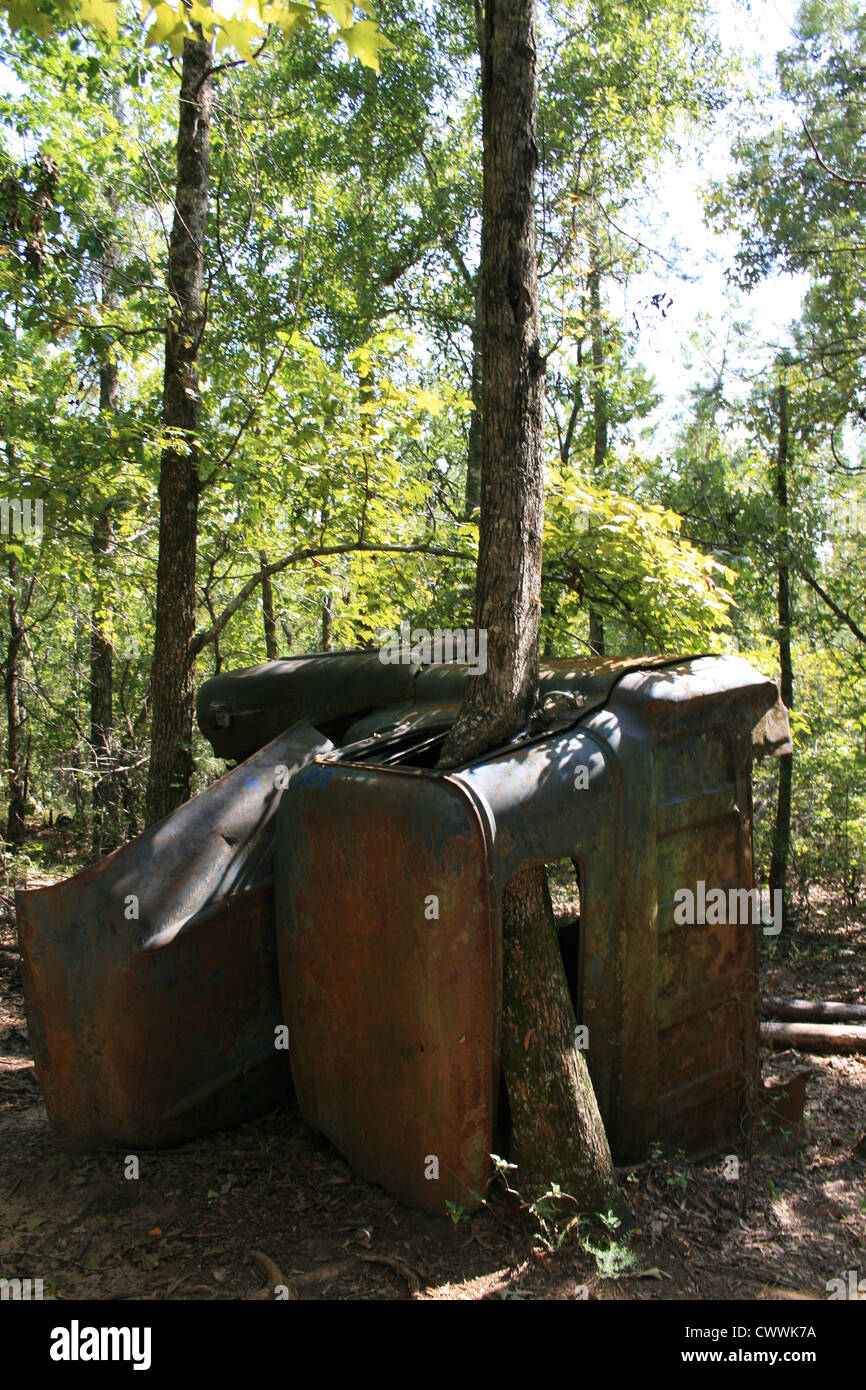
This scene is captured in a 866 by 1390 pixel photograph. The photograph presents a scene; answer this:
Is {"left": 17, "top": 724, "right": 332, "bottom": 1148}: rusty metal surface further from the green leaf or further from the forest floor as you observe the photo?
the green leaf

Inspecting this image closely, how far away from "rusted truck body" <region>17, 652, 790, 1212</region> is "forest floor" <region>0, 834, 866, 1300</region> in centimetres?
15

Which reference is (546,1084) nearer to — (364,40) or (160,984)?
(160,984)

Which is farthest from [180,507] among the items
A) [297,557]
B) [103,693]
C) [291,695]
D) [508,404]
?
[103,693]

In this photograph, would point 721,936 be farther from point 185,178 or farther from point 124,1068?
point 185,178

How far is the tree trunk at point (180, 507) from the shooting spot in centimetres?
673

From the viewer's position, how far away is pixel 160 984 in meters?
4.39

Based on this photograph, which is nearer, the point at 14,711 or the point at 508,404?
the point at 508,404

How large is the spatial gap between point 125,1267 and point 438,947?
1.73 m

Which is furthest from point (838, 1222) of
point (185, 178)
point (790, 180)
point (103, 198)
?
point (103, 198)

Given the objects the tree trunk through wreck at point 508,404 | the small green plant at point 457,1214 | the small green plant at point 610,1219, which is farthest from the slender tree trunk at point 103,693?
the small green plant at point 610,1219

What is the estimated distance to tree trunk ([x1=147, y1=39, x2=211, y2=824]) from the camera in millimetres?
6727

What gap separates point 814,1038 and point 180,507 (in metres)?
5.68

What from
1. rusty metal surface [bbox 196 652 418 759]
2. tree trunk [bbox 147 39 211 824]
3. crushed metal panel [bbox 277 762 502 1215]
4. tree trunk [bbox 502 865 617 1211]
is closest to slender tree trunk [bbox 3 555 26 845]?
tree trunk [bbox 147 39 211 824]
